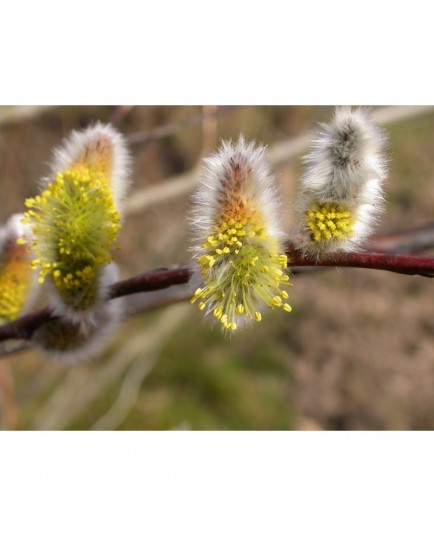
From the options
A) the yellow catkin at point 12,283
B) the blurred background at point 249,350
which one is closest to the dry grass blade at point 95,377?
the blurred background at point 249,350

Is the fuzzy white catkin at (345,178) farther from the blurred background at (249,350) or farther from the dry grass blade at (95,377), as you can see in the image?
the dry grass blade at (95,377)

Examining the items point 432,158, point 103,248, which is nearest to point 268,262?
point 103,248

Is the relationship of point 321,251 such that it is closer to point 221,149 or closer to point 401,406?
point 221,149

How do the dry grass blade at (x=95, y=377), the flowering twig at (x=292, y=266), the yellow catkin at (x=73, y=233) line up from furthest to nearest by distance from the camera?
the dry grass blade at (x=95, y=377) → the yellow catkin at (x=73, y=233) → the flowering twig at (x=292, y=266)

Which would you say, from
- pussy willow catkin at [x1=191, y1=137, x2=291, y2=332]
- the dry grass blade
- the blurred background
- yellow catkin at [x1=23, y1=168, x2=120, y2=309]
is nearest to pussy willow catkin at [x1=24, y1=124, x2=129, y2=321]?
yellow catkin at [x1=23, y1=168, x2=120, y2=309]

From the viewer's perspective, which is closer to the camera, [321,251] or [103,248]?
[321,251]
